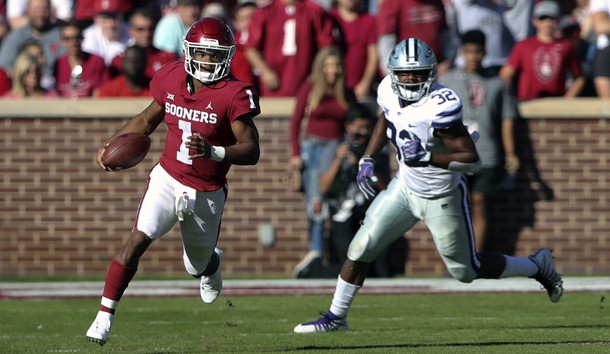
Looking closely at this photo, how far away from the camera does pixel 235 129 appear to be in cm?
712

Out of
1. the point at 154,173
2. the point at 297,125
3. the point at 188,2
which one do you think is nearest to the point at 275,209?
the point at 297,125

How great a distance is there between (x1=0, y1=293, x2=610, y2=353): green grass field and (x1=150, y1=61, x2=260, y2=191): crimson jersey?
3.27ft

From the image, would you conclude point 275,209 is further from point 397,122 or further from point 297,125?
point 397,122

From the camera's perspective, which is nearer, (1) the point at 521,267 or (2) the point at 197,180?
(2) the point at 197,180

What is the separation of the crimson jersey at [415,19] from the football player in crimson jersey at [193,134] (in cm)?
553

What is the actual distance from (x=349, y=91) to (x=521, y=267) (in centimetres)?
445

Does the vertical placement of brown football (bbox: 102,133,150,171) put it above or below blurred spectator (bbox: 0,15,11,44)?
above

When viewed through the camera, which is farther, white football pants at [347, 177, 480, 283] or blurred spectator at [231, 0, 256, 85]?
blurred spectator at [231, 0, 256, 85]

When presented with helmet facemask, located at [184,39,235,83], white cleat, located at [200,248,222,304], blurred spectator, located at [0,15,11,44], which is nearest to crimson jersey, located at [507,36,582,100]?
blurred spectator, located at [0,15,11,44]

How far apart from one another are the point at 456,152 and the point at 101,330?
→ 246cm

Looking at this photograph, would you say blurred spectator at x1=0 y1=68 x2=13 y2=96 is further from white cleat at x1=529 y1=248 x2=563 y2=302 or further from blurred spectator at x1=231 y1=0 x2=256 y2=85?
white cleat at x1=529 y1=248 x2=563 y2=302

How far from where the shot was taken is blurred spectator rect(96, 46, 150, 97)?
12.7 meters

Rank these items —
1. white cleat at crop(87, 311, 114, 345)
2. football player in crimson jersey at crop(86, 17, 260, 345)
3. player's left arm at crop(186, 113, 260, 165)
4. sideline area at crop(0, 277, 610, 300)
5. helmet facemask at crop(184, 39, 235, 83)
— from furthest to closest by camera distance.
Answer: sideline area at crop(0, 277, 610, 300) < helmet facemask at crop(184, 39, 235, 83) < football player in crimson jersey at crop(86, 17, 260, 345) < white cleat at crop(87, 311, 114, 345) < player's left arm at crop(186, 113, 260, 165)

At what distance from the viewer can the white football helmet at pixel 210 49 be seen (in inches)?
282
